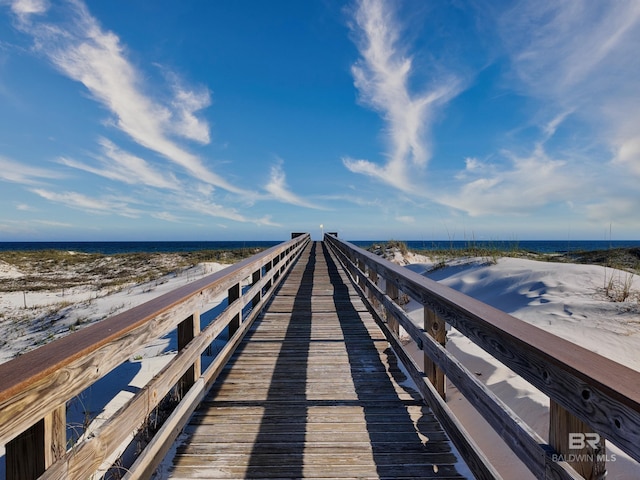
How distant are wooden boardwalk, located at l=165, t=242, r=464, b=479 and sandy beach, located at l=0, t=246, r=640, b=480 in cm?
70

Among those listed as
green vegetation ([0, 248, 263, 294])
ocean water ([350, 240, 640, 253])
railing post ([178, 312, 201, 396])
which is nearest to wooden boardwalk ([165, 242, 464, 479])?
railing post ([178, 312, 201, 396])

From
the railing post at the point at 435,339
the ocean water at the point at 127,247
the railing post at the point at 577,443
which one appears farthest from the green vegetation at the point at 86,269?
the railing post at the point at 577,443

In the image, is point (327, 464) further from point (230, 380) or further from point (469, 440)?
point (230, 380)

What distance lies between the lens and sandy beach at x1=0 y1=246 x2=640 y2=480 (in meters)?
2.97

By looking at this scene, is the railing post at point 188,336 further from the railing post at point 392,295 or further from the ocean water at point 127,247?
the ocean water at point 127,247

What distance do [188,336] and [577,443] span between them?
7.32ft

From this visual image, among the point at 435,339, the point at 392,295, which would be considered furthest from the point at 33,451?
the point at 392,295

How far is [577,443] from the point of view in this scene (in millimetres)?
1208

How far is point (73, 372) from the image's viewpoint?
121 cm

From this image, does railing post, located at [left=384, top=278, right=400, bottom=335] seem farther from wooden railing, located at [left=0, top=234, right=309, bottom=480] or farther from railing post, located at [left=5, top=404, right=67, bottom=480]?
railing post, located at [left=5, top=404, right=67, bottom=480]

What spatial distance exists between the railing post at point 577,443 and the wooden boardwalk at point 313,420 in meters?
0.95

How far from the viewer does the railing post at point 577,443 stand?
1161mm

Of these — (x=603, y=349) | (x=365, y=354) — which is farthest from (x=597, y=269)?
(x=365, y=354)

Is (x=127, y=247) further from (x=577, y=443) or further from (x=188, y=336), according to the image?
(x=577, y=443)
